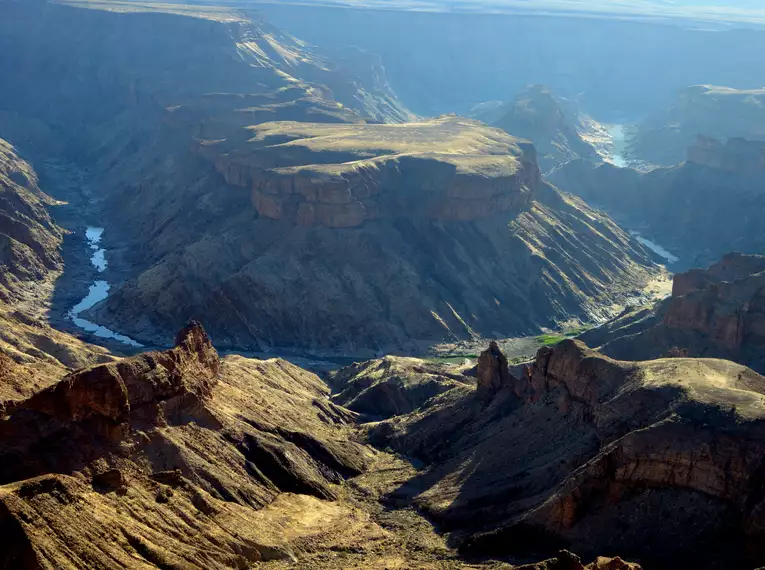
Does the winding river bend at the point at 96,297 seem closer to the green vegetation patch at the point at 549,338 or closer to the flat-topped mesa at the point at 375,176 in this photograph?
the flat-topped mesa at the point at 375,176

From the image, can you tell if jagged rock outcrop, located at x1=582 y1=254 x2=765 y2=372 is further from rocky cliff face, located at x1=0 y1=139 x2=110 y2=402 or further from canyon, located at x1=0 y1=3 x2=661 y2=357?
rocky cliff face, located at x1=0 y1=139 x2=110 y2=402

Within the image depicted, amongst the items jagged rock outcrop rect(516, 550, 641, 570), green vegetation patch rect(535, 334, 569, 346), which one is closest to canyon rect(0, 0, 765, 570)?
jagged rock outcrop rect(516, 550, 641, 570)

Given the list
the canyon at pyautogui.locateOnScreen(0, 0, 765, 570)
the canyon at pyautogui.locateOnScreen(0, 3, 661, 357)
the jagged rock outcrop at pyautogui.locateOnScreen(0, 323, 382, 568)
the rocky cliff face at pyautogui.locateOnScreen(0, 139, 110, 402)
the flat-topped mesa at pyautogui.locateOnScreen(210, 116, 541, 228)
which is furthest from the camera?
the flat-topped mesa at pyautogui.locateOnScreen(210, 116, 541, 228)

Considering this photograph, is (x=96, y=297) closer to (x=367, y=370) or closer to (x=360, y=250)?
(x=360, y=250)

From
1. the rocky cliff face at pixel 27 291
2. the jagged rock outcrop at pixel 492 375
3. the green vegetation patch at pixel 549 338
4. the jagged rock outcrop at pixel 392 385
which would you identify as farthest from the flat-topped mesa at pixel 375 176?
the jagged rock outcrop at pixel 492 375

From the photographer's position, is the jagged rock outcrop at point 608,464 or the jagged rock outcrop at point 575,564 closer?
the jagged rock outcrop at point 575,564
